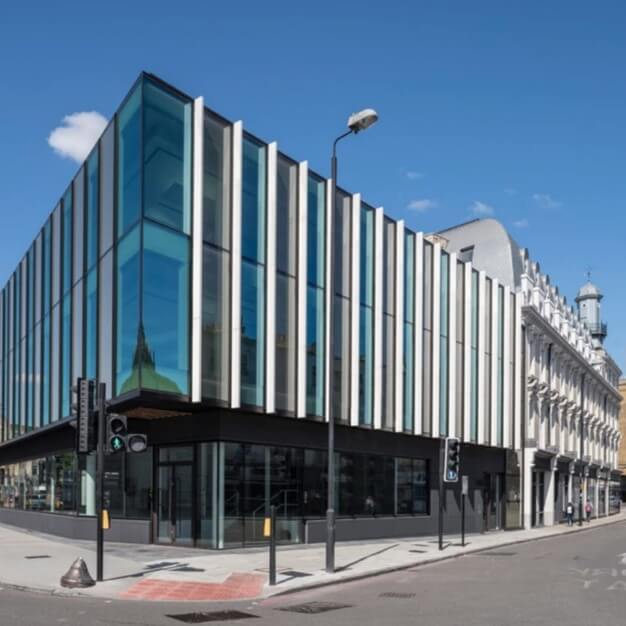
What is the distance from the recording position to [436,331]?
109ft

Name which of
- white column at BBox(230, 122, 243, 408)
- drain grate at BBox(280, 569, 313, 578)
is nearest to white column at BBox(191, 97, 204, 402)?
white column at BBox(230, 122, 243, 408)

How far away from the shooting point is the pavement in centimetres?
1540

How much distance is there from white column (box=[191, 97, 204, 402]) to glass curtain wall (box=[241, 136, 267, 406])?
1820 mm

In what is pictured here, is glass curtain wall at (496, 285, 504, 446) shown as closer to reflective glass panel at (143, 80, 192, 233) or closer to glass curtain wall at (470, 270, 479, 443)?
glass curtain wall at (470, 270, 479, 443)

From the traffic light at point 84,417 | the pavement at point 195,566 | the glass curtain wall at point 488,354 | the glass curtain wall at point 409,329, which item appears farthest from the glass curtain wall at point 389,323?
the traffic light at point 84,417

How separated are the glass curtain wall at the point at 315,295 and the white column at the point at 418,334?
6.63 m

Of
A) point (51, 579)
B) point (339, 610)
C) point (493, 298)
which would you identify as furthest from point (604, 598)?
point (493, 298)

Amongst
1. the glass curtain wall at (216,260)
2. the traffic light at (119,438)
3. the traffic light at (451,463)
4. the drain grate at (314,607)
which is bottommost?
the drain grate at (314,607)

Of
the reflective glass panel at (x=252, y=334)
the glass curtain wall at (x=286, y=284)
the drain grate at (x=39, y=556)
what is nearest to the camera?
the drain grate at (x=39, y=556)

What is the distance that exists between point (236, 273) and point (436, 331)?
1289cm

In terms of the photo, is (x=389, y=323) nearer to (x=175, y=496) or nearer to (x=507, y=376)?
(x=175, y=496)

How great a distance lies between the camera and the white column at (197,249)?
824 inches

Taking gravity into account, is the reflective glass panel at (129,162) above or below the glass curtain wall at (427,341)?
above

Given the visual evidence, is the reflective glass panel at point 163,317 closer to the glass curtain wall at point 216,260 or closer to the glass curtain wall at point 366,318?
the glass curtain wall at point 216,260
